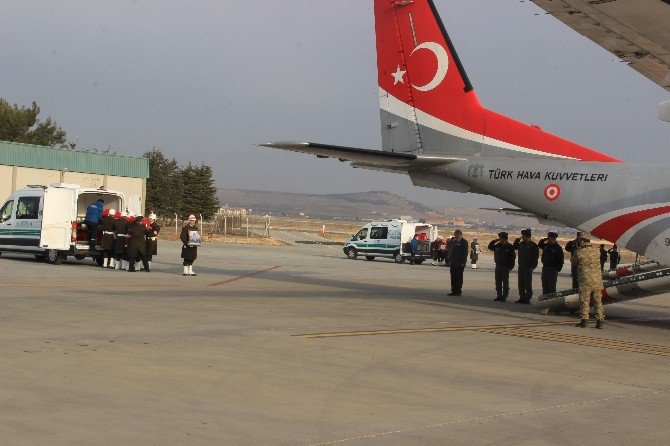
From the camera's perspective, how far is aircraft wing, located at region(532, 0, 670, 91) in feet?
41.7

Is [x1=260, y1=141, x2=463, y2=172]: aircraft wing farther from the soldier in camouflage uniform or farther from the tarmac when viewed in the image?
the soldier in camouflage uniform

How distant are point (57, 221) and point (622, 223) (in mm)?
17160

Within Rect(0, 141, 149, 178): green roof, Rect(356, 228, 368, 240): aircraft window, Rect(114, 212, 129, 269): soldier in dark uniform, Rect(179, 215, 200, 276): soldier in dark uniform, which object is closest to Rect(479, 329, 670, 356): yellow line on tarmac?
Rect(179, 215, 200, 276): soldier in dark uniform

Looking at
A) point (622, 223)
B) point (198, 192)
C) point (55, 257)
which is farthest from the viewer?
point (198, 192)

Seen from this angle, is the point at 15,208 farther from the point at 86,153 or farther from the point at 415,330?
the point at 86,153

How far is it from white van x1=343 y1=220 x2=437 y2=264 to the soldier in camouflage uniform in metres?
28.9

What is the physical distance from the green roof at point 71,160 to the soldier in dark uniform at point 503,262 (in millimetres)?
39730

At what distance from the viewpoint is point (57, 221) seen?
26609 millimetres

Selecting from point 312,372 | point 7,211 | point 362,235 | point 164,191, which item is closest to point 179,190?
point 164,191

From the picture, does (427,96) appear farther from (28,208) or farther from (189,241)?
(28,208)

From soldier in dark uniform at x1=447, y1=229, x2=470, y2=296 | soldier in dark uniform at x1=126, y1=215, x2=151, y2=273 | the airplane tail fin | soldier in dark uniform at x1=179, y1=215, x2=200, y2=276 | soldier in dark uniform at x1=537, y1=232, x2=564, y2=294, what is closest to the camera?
the airplane tail fin

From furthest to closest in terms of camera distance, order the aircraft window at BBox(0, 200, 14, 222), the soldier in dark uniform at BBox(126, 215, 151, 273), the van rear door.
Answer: the aircraft window at BBox(0, 200, 14, 222), the van rear door, the soldier in dark uniform at BBox(126, 215, 151, 273)

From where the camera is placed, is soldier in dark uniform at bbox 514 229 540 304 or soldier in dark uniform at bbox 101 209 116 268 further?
soldier in dark uniform at bbox 101 209 116 268

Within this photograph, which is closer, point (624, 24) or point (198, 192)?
point (624, 24)
